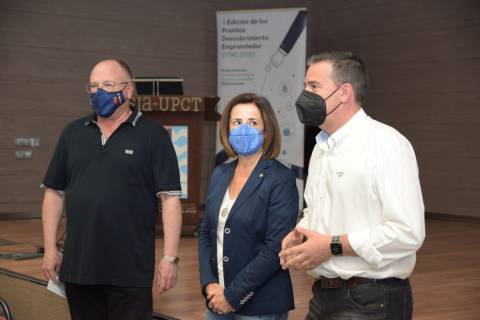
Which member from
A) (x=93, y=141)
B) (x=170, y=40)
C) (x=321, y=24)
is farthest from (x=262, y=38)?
(x=93, y=141)

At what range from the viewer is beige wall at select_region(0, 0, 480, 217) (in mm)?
8312

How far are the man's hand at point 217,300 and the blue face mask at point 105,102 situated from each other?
805mm

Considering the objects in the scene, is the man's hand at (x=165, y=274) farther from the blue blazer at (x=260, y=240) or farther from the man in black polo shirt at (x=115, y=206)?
the blue blazer at (x=260, y=240)

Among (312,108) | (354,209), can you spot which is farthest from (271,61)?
(354,209)

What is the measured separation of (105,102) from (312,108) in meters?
1.05

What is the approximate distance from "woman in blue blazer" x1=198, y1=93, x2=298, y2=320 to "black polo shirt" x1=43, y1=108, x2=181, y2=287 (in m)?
0.35

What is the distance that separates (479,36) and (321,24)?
2386 millimetres

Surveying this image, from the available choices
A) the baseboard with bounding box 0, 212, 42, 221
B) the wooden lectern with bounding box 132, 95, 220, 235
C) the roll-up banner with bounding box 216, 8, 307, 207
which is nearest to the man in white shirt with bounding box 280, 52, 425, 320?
the wooden lectern with bounding box 132, 95, 220, 235

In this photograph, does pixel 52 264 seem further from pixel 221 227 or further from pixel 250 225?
pixel 250 225

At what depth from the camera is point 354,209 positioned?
218 cm

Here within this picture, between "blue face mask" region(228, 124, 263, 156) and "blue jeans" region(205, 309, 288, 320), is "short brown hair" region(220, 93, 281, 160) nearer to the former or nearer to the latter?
"blue face mask" region(228, 124, 263, 156)

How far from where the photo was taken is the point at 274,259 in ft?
8.80

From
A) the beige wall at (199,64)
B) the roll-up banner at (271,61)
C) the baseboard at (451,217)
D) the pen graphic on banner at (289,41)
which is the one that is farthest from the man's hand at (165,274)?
the baseboard at (451,217)

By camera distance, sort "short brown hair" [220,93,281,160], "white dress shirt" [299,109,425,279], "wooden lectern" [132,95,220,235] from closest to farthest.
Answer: "white dress shirt" [299,109,425,279] < "short brown hair" [220,93,281,160] < "wooden lectern" [132,95,220,235]
